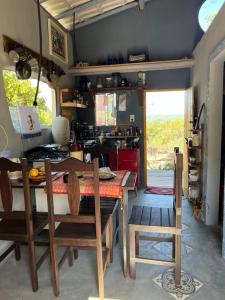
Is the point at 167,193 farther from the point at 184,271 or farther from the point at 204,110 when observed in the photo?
the point at 184,271

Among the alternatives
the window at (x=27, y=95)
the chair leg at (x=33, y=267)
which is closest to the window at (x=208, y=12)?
the window at (x=27, y=95)

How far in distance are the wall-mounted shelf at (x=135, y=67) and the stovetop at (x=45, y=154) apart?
1959mm

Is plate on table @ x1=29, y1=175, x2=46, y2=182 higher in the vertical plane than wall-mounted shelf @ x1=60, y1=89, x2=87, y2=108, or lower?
lower

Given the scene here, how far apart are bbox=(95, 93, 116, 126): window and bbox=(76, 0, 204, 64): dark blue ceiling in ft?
2.32

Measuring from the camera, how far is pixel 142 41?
4.54 m

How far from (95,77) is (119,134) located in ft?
4.07

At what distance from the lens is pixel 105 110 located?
487cm

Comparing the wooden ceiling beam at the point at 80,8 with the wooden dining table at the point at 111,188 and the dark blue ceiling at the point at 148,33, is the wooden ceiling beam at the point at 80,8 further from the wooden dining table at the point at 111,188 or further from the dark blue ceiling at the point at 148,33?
the wooden dining table at the point at 111,188

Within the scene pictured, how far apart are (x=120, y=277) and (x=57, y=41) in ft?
11.9

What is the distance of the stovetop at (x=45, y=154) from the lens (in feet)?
9.86

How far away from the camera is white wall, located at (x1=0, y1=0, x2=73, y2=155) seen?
2.64m

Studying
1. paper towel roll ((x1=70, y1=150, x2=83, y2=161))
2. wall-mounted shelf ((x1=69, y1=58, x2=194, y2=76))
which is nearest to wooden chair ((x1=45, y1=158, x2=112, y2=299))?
paper towel roll ((x1=70, y1=150, x2=83, y2=161))

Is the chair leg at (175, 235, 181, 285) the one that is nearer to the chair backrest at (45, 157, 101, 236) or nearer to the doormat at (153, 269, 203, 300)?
the doormat at (153, 269, 203, 300)

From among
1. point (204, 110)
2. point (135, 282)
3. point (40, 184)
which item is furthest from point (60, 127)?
point (135, 282)
